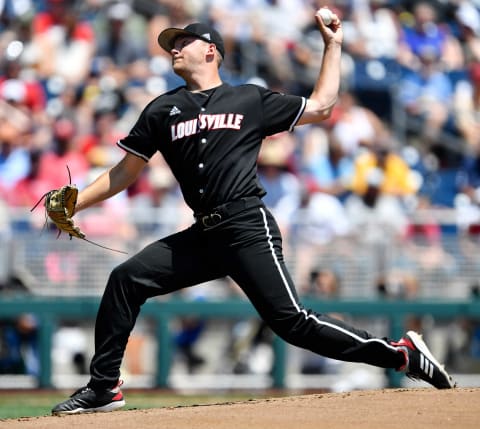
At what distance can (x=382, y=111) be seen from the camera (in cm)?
1486

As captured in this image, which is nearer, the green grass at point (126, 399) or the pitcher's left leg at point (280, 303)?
the pitcher's left leg at point (280, 303)

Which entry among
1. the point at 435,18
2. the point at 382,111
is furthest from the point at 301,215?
the point at 435,18

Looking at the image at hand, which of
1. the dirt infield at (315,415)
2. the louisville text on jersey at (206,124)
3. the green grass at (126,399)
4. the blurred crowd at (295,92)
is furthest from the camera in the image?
→ the blurred crowd at (295,92)

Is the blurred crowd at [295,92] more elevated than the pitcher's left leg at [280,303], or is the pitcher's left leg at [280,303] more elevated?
the blurred crowd at [295,92]

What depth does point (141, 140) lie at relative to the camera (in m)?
6.78

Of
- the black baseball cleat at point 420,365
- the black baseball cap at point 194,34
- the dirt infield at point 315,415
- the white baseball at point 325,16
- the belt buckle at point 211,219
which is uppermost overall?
the white baseball at point 325,16

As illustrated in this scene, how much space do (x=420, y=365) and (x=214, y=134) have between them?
1773 mm

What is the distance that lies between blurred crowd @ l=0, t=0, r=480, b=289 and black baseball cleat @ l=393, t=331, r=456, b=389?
4853 mm

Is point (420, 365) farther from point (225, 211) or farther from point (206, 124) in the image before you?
point (206, 124)

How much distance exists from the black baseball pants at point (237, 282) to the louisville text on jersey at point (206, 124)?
0.49 meters

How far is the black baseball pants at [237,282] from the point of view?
6531 mm

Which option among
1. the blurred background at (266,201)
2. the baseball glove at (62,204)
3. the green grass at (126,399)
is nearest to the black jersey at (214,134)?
the baseball glove at (62,204)

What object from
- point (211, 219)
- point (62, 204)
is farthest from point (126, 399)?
point (211, 219)

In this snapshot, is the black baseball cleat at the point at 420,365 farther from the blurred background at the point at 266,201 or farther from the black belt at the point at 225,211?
the blurred background at the point at 266,201
